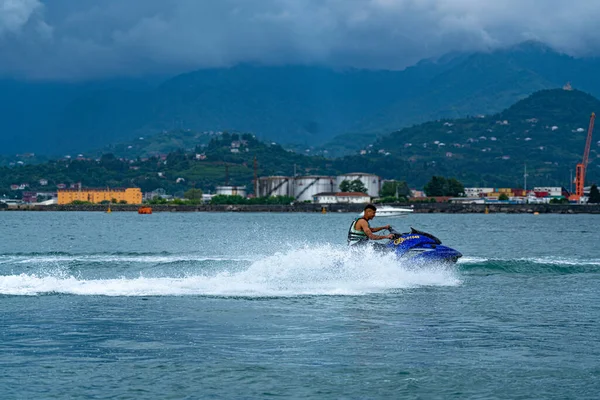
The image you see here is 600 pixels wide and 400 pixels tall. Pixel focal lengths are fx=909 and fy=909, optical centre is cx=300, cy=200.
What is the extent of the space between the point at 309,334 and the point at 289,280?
946cm

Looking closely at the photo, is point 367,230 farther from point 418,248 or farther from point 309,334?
point 309,334

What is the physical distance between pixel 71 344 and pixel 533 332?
10465mm

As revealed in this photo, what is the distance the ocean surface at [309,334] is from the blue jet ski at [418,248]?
1.31 ft

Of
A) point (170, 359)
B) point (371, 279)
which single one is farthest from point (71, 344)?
point (371, 279)

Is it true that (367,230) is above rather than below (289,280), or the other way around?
above

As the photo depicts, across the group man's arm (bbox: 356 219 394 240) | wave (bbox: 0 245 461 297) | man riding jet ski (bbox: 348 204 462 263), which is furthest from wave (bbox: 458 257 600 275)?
man's arm (bbox: 356 219 394 240)

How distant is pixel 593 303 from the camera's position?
2656cm

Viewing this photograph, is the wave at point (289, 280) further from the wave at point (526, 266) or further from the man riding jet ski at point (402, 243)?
the wave at point (526, 266)

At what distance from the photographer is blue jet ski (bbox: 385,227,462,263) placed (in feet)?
99.7

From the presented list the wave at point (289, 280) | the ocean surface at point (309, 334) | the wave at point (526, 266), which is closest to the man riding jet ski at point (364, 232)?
the wave at point (289, 280)

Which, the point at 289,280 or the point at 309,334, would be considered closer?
the point at 309,334

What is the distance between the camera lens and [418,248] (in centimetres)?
3072

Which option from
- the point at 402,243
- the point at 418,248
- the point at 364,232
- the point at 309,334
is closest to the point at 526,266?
the point at 418,248

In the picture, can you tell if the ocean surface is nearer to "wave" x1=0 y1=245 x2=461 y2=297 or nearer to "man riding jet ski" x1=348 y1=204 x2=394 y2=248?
"wave" x1=0 y1=245 x2=461 y2=297
